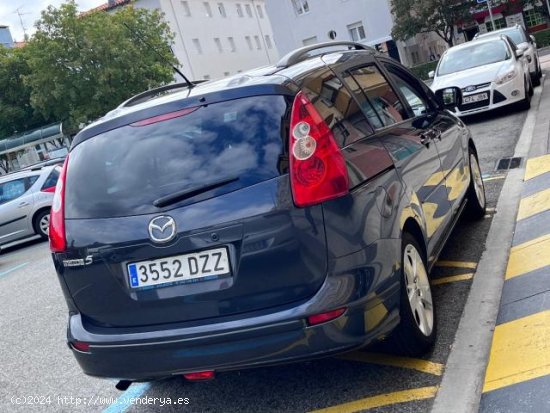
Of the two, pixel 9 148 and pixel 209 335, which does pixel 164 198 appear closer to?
pixel 209 335

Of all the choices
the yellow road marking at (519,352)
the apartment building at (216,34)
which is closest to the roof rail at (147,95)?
the yellow road marking at (519,352)

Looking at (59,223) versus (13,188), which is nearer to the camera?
(59,223)

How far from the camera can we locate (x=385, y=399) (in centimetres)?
328

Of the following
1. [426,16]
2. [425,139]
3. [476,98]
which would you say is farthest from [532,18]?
[425,139]

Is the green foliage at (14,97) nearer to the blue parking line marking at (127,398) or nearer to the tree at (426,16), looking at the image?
the tree at (426,16)

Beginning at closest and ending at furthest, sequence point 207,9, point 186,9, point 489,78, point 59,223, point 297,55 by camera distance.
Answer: point 59,223 < point 297,55 < point 489,78 < point 186,9 < point 207,9

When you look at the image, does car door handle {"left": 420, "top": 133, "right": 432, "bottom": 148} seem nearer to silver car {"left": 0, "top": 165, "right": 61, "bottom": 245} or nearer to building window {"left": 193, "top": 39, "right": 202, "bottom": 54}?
silver car {"left": 0, "top": 165, "right": 61, "bottom": 245}

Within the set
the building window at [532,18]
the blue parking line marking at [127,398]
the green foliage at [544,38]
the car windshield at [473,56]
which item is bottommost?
the green foliage at [544,38]

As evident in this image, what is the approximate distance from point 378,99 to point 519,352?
1645 millimetres

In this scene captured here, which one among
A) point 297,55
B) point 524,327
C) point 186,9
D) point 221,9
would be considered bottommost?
point 524,327

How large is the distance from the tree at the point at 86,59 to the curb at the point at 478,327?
33212 millimetres

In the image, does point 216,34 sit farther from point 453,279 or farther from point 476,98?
point 453,279

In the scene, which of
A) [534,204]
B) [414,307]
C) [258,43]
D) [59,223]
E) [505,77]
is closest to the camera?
[59,223]

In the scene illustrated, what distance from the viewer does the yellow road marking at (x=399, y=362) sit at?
3457 millimetres
